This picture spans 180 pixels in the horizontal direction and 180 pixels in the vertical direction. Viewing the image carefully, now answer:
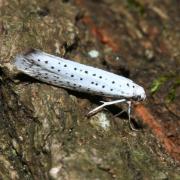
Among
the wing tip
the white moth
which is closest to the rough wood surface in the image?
the white moth

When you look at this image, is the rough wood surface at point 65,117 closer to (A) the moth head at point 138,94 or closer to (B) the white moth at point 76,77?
(B) the white moth at point 76,77

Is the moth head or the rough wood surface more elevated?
the moth head

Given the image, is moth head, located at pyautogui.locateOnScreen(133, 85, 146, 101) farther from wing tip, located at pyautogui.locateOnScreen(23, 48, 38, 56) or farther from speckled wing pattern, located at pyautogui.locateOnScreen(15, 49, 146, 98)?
wing tip, located at pyautogui.locateOnScreen(23, 48, 38, 56)

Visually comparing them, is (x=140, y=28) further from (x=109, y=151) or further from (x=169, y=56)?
(x=109, y=151)

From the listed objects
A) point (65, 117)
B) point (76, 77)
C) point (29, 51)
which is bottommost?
point (65, 117)

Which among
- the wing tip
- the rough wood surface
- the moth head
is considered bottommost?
the rough wood surface

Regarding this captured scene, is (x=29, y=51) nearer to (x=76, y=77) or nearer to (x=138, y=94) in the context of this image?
(x=76, y=77)

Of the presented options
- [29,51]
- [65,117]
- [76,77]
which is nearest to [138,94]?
[76,77]

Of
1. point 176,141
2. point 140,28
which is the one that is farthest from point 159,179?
point 140,28
